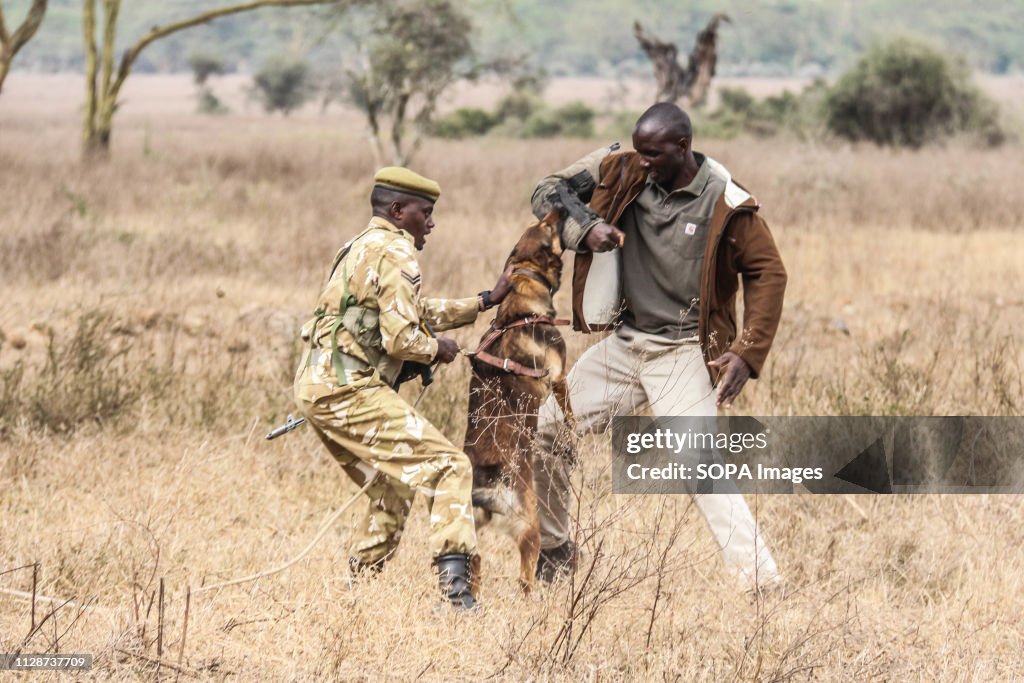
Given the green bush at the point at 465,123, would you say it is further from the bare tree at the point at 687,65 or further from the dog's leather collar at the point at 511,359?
the dog's leather collar at the point at 511,359

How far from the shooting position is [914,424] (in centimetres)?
679

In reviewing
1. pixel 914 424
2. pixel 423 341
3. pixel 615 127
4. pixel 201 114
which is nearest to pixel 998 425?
pixel 914 424

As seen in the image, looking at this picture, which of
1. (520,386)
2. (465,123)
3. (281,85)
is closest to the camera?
(520,386)

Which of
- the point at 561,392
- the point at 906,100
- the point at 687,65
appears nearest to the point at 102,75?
the point at 561,392

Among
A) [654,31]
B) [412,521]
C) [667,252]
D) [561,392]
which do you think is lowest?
[412,521]

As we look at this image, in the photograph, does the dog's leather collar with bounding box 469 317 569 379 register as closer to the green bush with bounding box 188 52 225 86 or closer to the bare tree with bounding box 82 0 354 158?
the bare tree with bounding box 82 0 354 158

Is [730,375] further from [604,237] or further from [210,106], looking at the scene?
[210,106]

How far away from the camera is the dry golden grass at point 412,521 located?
4242mm

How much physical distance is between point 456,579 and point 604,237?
1.30 m

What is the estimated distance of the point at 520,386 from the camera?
464 cm

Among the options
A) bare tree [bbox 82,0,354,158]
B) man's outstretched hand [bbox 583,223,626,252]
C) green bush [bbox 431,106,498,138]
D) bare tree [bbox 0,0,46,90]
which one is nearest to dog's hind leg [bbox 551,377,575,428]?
man's outstretched hand [bbox 583,223,626,252]

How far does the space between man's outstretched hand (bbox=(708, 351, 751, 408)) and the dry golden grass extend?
442 millimetres

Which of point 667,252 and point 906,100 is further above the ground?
point 906,100

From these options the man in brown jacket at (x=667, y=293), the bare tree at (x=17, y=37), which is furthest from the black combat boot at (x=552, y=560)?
the bare tree at (x=17, y=37)
